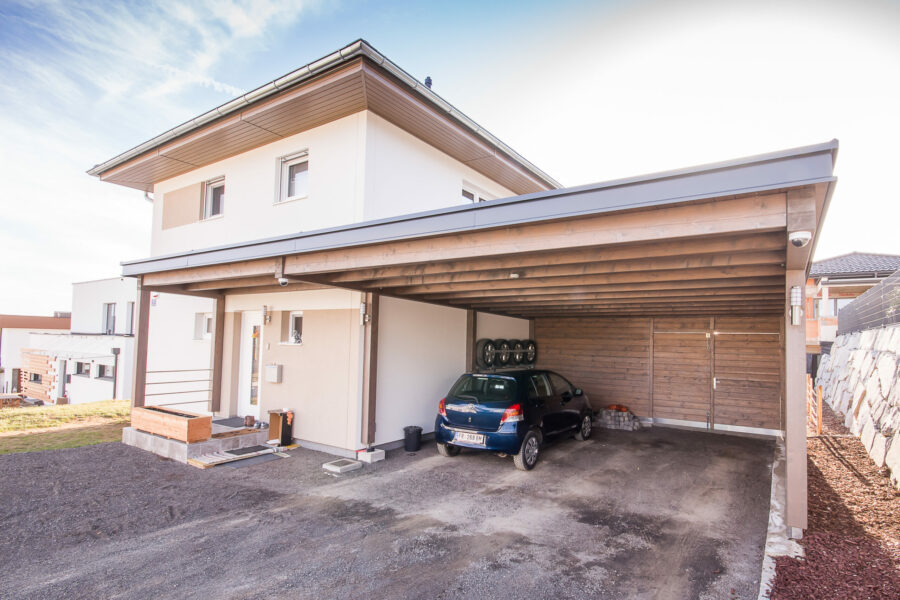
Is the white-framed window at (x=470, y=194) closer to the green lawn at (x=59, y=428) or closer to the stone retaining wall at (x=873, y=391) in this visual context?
the stone retaining wall at (x=873, y=391)

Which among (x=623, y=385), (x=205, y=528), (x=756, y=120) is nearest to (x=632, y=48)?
(x=756, y=120)

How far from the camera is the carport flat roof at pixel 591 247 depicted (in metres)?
3.54

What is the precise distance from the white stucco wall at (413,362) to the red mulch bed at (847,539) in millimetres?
5780

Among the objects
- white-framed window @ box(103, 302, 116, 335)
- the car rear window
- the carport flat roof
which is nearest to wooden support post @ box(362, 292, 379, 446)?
the carport flat roof

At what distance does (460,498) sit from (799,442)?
3636 millimetres

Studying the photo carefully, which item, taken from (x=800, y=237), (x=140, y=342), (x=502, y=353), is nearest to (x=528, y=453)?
(x=502, y=353)

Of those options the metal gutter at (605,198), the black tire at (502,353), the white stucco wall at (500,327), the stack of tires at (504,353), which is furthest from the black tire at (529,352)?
the metal gutter at (605,198)

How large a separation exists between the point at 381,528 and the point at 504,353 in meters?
6.72

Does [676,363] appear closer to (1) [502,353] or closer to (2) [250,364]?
(1) [502,353]

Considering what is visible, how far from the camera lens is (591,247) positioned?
15.3ft

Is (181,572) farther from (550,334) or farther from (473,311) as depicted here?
(550,334)

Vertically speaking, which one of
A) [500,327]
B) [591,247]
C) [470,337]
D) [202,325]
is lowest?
[470,337]

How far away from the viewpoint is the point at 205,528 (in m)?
4.76

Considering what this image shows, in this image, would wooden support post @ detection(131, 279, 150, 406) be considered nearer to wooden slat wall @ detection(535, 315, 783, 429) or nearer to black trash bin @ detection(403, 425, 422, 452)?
black trash bin @ detection(403, 425, 422, 452)
